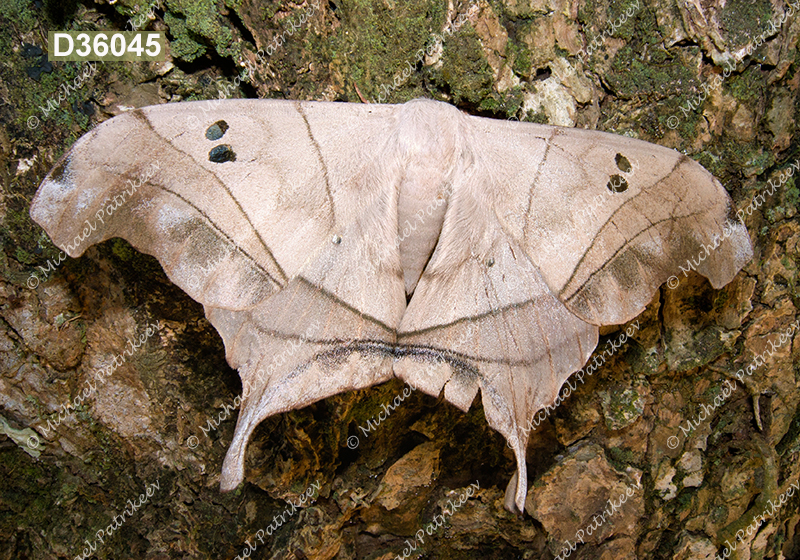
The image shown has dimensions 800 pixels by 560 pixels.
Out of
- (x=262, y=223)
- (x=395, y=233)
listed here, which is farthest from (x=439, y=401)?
(x=262, y=223)

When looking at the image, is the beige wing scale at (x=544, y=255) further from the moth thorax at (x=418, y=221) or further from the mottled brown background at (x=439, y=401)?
the mottled brown background at (x=439, y=401)

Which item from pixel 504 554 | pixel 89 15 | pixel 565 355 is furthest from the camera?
pixel 504 554

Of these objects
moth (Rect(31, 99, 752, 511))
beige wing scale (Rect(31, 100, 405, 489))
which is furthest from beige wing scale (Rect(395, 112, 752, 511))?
beige wing scale (Rect(31, 100, 405, 489))

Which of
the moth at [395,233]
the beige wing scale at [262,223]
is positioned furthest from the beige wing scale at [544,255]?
the beige wing scale at [262,223]

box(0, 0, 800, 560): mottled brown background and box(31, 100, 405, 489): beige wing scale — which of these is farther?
box(0, 0, 800, 560): mottled brown background

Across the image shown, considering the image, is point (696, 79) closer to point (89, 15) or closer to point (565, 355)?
point (565, 355)

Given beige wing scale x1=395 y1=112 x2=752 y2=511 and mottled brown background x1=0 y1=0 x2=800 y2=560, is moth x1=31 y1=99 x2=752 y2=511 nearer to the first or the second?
beige wing scale x1=395 y1=112 x2=752 y2=511

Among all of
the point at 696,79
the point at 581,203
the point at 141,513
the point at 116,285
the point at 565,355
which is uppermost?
the point at 696,79

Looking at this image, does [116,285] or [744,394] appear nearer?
[116,285]

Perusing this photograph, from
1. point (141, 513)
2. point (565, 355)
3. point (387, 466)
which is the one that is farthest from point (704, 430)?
A: point (141, 513)
